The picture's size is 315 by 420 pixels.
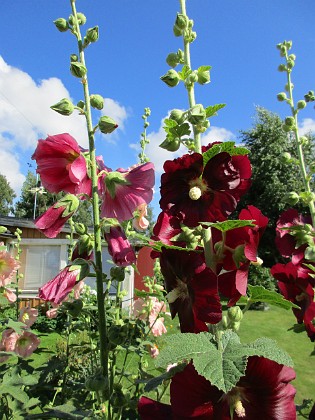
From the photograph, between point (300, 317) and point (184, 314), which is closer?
point (184, 314)

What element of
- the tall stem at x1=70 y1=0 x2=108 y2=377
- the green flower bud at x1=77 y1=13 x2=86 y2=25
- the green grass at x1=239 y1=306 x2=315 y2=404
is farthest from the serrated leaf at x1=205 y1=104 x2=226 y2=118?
the green grass at x1=239 y1=306 x2=315 y2=404

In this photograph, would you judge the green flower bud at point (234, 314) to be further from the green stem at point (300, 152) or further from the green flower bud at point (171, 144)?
the green stem at point (300, 152)

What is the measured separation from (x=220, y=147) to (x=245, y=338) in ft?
26.6

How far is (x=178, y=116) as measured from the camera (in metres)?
0.96

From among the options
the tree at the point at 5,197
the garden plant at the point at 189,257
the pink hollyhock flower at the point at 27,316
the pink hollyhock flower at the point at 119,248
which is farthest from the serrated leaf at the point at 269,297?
the tree at the point at 5,197

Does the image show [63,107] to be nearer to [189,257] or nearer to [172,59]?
[172,59]

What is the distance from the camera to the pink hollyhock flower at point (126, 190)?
1181mm

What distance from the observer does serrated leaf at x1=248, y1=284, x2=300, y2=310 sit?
774 mm

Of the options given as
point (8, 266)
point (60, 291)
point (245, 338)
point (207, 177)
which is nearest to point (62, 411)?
point (60, 291)

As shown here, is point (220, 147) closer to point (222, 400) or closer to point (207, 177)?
point (207, 177)

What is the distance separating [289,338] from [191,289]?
929 cm

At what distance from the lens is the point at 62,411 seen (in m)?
1.15

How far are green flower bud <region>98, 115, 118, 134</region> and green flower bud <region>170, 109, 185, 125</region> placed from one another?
0.25 m

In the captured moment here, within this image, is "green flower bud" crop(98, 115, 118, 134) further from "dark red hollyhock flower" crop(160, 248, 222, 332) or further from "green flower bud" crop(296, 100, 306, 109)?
"green flower bud" crop(296, 100, 306, 109)
